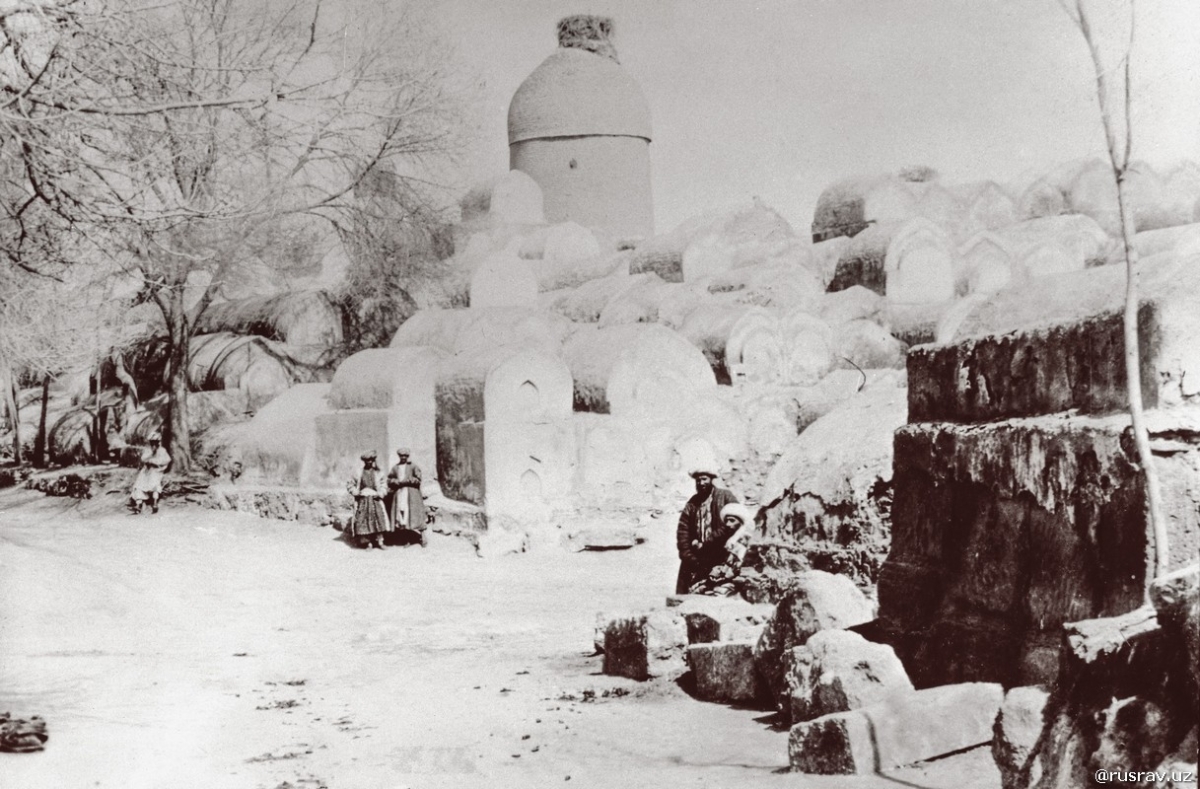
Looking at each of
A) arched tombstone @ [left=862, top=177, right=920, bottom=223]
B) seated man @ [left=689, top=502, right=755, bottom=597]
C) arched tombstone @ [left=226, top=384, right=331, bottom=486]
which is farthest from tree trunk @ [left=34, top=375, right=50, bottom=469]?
seated man @ [left=689, top=502, right=755, bottom=597]

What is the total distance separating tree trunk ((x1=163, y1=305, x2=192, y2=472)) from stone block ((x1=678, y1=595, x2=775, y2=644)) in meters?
12.6

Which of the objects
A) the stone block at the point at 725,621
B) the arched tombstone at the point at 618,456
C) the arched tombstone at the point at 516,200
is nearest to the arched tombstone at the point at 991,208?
the arched tombstone at the point at 516,200

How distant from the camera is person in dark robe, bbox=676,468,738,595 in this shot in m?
8.65

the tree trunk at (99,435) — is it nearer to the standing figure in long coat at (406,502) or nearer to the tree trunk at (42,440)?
the tree trunk at (42,440)

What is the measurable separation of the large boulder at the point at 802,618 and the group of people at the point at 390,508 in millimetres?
8382

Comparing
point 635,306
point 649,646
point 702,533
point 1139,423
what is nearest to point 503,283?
point 635,306

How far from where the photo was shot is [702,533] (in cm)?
873

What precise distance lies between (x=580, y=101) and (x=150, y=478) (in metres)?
15.3

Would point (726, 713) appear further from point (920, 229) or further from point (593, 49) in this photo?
point (593, 49)

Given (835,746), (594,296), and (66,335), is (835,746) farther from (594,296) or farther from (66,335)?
(66,335)

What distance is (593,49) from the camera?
30.0m

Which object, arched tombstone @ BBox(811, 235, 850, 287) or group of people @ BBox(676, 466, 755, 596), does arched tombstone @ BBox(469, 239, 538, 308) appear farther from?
group of people @ BBox(676, 466, 755, 596)

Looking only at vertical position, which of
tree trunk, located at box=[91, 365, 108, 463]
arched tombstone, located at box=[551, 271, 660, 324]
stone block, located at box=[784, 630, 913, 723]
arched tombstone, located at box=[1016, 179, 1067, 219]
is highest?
arched tombstone, located at box=[1016, 179, 1067, 219]

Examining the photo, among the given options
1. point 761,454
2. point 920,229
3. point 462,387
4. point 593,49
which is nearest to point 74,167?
point 462,387
